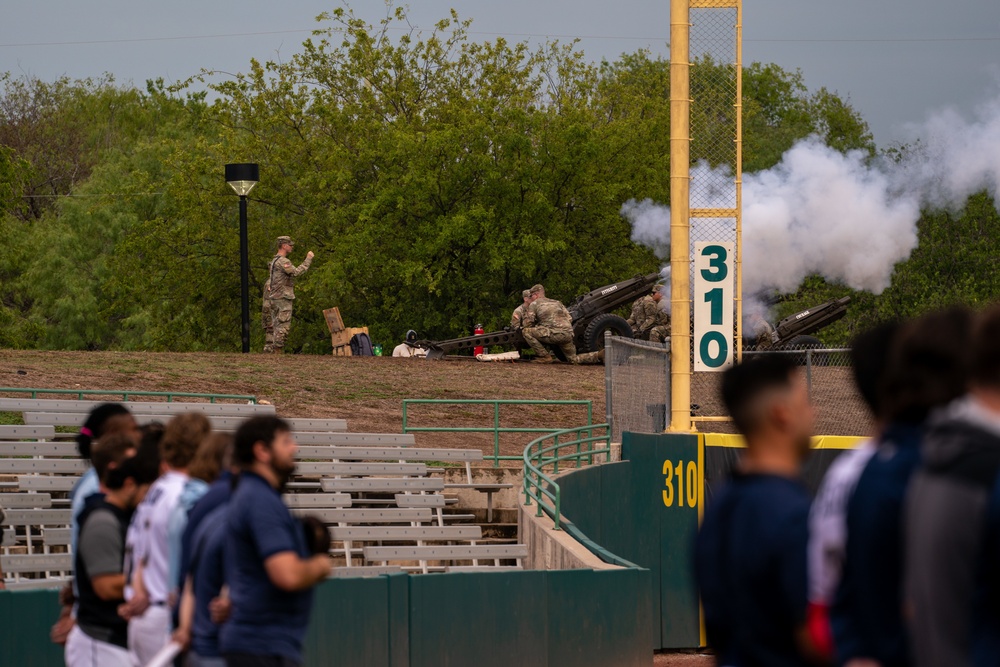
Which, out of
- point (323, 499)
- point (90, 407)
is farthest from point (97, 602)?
point (90, 407)

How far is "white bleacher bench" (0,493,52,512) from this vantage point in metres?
14.2

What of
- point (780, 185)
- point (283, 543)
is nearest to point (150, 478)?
point (283, 543)

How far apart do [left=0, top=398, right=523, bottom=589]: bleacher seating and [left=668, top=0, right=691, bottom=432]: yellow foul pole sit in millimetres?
2700

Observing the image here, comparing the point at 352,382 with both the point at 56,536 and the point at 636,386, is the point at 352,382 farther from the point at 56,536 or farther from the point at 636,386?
the point at 56,536

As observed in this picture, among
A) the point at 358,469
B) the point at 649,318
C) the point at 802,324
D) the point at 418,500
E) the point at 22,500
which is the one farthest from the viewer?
the point at 802,324

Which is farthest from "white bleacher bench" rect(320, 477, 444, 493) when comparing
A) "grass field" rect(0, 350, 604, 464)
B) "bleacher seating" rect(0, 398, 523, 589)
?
"grass field" rect(0, 350, 604, 464)

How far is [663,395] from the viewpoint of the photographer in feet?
64.5

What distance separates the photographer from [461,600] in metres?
10.8

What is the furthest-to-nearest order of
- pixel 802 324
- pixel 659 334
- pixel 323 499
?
1. pixel 802 324
2. pixel 659 334
3. pixel 323 499

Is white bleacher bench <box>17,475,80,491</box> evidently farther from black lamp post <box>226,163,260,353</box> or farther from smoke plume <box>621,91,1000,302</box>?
smoke plume <box>621,91,1000,302</box>

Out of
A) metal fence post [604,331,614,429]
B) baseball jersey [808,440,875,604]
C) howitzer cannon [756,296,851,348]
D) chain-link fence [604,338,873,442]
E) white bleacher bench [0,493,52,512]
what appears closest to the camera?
baseball jersey [808,440,875,604]

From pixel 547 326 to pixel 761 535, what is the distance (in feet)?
81.4

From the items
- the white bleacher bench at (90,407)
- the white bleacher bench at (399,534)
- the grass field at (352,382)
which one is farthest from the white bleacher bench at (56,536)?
the grass field at (352,382)

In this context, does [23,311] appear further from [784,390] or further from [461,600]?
[784,390]
